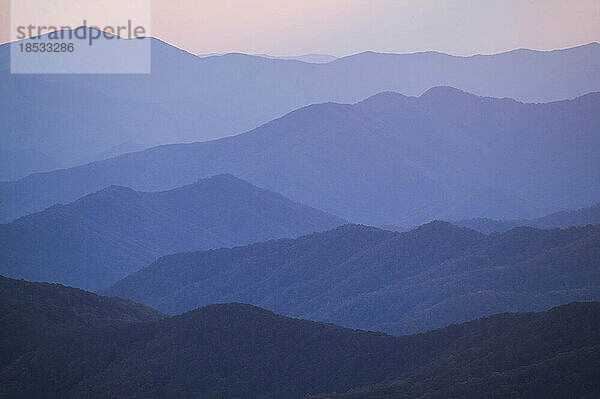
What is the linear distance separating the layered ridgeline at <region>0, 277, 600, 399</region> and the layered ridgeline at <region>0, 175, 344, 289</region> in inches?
2272

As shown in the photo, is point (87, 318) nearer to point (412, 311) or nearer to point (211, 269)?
point (412, 311)

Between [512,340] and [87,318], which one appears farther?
[87,318]

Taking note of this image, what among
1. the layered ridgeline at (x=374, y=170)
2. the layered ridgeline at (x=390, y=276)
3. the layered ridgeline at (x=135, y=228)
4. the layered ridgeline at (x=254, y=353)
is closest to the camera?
the layered ridgeline at (x=254, y=353)

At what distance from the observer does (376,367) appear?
38.2 metres

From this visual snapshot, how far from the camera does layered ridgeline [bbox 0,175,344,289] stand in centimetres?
10231

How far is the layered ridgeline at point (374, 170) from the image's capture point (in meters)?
169

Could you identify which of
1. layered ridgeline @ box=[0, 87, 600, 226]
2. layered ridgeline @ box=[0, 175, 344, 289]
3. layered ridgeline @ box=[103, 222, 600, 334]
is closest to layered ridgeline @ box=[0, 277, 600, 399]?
layered ridgeline @ box=[103, 222, 600, 334]

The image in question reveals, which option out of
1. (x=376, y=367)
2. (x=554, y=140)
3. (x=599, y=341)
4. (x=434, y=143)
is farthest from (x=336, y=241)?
(x=554, y=140)

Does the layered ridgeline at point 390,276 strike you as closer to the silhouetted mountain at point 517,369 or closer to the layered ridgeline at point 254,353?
the layered ridgeline at point 254,353

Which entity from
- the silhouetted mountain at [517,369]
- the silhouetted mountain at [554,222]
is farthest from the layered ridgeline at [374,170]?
the silhouetted mountain at [517,369]

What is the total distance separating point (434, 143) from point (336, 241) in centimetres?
11363

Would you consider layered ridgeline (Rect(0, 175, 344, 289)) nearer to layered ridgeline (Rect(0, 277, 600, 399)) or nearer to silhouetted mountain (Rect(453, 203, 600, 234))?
silhouetted mountain (Rect(453, 203, 600, 234))

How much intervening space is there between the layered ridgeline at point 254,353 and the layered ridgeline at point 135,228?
57698 millimetres

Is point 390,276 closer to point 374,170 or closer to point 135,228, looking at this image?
point 135,228
